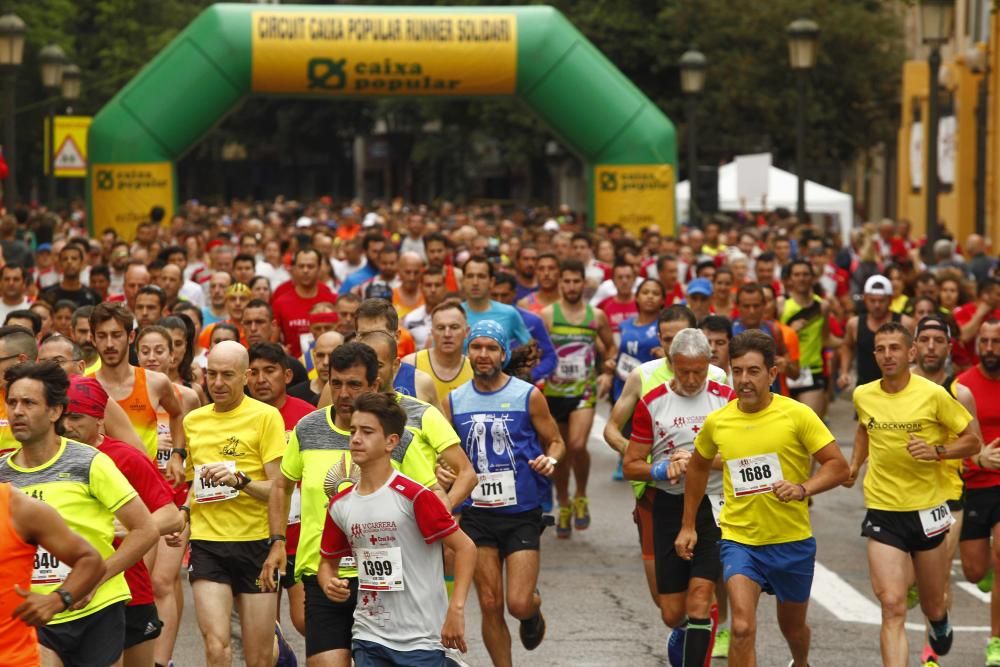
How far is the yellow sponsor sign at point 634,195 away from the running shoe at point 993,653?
16093 millimetres

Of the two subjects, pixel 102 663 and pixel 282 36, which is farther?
pixel 282 36

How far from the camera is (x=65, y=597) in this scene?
5793 millimetres

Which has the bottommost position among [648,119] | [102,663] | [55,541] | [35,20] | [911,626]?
[911,626]

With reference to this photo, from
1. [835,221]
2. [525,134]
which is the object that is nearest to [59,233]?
[835,221]

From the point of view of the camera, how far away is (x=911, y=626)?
10.8m

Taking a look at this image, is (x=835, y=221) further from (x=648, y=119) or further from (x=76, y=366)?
(x=76, y=366)

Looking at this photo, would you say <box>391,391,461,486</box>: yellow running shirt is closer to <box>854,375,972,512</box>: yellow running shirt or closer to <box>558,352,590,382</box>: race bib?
<box>854,375,972,512</box>: yellow running shirt

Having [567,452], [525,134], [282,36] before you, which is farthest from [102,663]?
[525,134]

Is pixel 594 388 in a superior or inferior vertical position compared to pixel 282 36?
inferior

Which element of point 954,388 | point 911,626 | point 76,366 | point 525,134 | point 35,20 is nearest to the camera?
point 76,366

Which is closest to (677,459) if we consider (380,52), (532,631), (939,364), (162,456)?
(532,631)

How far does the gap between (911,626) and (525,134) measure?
136 ft

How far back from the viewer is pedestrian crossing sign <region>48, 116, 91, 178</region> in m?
26.9

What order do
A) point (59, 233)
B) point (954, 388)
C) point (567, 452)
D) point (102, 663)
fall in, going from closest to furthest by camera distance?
point (102, 663), point (954, 388), point (567, 452), point (59, 233)
